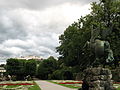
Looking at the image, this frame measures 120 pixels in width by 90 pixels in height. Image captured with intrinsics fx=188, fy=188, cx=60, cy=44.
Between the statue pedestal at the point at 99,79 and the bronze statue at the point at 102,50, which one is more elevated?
the bronze statue at the point at 102,50

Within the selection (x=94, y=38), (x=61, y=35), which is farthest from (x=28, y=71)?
(x=94, y=38)

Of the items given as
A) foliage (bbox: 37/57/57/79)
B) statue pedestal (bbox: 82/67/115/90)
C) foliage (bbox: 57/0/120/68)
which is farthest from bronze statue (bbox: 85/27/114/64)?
foliage (bbox: 37/57/57/79)

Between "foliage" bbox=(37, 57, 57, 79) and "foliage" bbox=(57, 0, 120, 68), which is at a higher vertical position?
"foliage" bbox=(57, 0, 120, 68)

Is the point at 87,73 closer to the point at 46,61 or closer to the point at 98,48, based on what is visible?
the point at 98,48

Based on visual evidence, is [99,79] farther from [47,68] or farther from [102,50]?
[47,68]

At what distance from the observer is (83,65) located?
43.1m

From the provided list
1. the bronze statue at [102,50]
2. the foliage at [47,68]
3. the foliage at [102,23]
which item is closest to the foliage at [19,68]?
the foliage at [47,68]

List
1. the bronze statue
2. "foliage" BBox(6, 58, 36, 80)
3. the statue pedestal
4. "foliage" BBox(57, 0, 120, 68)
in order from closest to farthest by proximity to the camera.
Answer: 1. the statue pedestal
2. the bronze statue
3. "foliage" BBox(57, 0, 120, 68)
4. "foliage" BBox(6, 58, 36, 80)

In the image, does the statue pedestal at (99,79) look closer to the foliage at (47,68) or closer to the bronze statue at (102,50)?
the bronze statue at (102,50)

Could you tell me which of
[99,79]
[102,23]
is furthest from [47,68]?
[99,79]

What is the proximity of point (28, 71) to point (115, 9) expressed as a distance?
119 feet

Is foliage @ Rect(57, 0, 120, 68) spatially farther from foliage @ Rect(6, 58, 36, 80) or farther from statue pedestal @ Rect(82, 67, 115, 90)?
foliage @ Rect(6, 58, 36, 80)

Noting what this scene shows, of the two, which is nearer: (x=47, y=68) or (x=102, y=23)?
(x=102, y=23)

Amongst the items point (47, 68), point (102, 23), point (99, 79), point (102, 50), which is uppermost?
point (102, 23)
